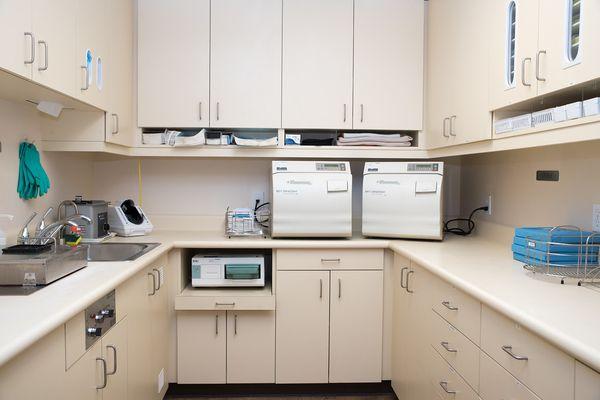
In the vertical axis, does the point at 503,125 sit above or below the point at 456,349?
above

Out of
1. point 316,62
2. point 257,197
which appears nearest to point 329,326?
point 257,197

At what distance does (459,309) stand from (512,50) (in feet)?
3.42

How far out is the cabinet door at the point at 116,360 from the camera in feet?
5.04

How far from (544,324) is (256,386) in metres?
1.87

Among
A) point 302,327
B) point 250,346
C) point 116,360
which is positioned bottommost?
point 250,346

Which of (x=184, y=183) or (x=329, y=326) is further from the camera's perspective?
(x=184, y=183)

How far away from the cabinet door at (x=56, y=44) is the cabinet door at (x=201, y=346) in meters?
1.31

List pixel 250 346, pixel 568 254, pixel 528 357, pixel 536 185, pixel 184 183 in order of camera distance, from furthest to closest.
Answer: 1. pixel 184 183
2. pixel 250 346
3. pixel 536 185
4. pixel 568 254
5. pixel 528 357

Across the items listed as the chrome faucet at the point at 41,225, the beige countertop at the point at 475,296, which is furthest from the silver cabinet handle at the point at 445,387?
the chrome faucet at the point at 41,225

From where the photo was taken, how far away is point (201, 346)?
2.43 meters

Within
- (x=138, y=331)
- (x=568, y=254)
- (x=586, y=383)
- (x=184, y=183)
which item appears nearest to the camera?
(x=586, y=383)

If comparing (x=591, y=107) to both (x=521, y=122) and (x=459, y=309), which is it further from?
(x=459, y=309)

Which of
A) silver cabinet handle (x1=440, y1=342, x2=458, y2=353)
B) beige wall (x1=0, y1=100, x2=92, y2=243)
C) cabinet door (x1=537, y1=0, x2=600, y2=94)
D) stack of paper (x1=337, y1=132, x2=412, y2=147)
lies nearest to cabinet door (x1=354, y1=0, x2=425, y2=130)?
stack of paper (x1=337, y1=132, x2=412, y2=147)

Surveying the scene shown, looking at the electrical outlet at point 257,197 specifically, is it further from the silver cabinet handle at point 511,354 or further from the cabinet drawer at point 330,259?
the silver cabinet handle at point 511,354
